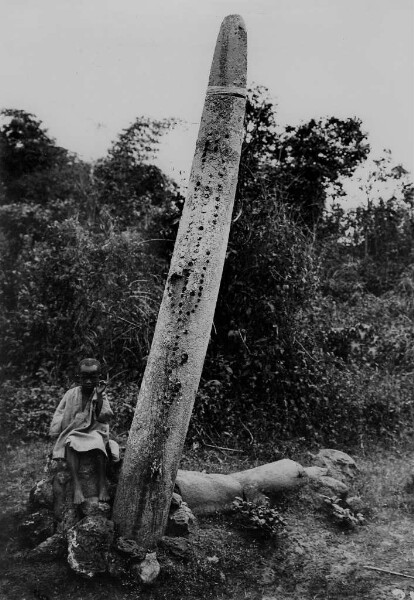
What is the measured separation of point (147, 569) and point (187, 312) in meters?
2.21

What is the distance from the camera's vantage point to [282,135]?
15.5m

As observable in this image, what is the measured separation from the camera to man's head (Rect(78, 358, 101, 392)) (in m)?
4.64

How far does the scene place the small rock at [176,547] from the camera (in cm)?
452

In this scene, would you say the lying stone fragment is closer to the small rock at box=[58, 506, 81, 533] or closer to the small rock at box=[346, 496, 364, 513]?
the small rock at box=[58, 506, 81, 533]

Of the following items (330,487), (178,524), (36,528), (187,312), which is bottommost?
(36,528)

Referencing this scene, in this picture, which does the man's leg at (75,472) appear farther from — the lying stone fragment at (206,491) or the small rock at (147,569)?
the lying stone fragment at (206,491)

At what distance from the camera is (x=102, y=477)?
15.3ft

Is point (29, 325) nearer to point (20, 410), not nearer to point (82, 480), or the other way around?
point (20, 410)

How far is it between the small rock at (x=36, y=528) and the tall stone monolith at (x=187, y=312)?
1.97ft

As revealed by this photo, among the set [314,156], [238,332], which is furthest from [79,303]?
[314,156]

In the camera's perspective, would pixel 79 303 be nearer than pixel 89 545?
No

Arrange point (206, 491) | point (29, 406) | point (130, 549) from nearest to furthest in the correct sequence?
1. point (130, 549)
2. point (206, 491)
3. point (29, 406)

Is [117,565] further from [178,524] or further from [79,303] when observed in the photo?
[79,303]

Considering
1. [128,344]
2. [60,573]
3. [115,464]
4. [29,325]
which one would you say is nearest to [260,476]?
[115,464]
